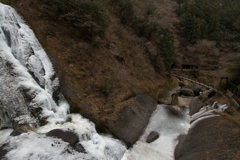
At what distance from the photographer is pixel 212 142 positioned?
26.6 ft

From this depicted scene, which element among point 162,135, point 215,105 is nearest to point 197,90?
point 215,105

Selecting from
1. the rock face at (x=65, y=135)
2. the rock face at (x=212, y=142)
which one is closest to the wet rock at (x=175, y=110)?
the rock face at (x=212, y=142)

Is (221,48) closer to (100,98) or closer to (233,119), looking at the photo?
(233,119)

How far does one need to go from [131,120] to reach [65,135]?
530cm

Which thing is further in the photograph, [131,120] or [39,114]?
[131,120]

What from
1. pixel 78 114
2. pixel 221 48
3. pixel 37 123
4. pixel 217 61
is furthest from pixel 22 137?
pixel 221 48

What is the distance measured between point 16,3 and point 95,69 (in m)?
7.92

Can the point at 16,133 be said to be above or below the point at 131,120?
above

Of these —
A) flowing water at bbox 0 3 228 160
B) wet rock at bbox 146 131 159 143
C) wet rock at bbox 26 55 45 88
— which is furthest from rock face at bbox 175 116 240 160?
wet rock at bbox 26 55 45 88

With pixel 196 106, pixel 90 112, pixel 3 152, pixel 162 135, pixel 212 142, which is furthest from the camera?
pixel 196 106

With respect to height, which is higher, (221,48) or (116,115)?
(221,48)

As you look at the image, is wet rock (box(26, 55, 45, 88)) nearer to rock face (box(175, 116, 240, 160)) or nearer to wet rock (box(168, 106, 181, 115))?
rock face (box(175, 116, 240, 160))

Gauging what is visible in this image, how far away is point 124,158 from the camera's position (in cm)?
832

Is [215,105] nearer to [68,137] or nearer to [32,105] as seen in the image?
[68,137]
